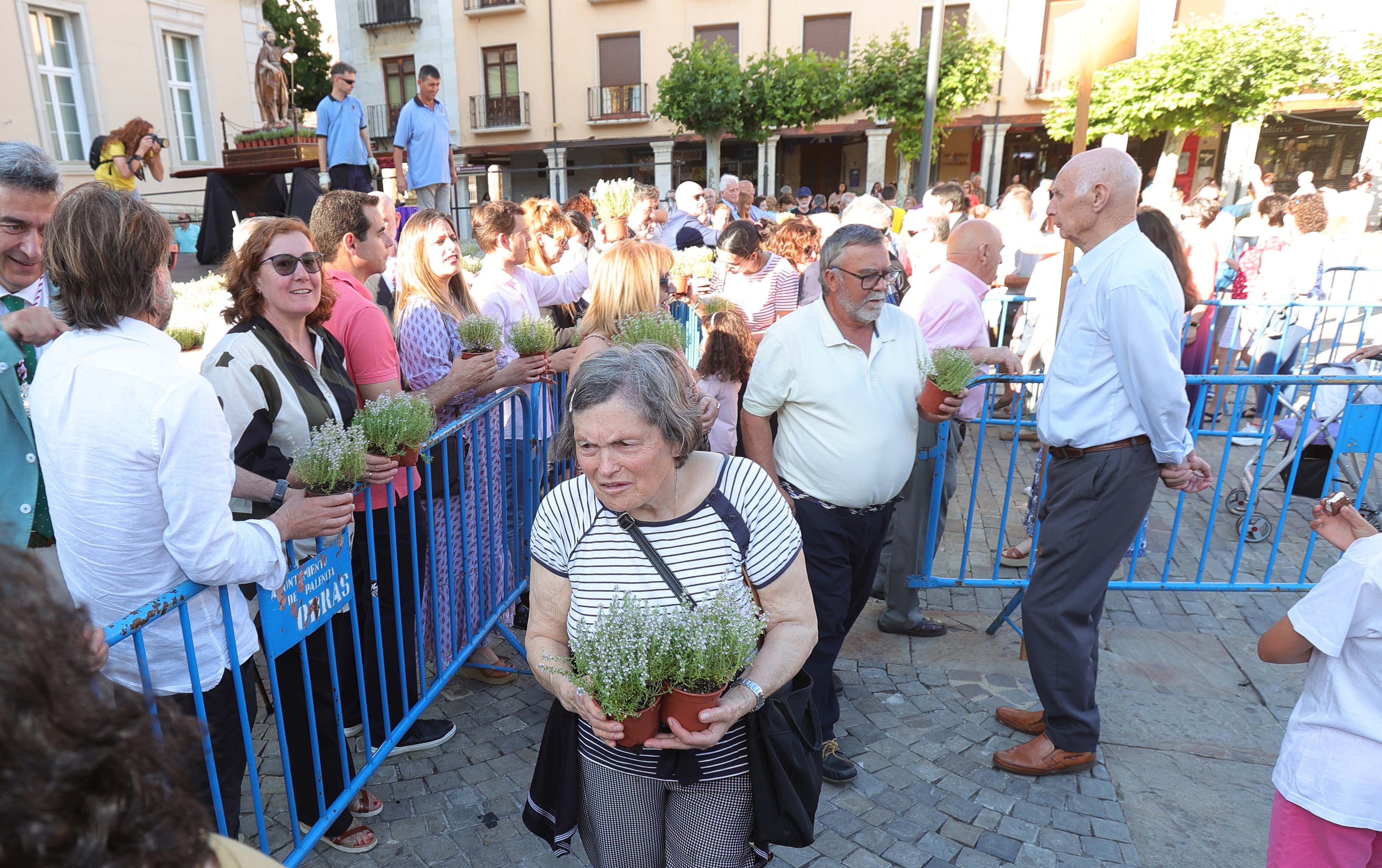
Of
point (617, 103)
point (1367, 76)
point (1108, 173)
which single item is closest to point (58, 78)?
point (1108, 173)

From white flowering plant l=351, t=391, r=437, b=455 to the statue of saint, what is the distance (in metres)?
10.8

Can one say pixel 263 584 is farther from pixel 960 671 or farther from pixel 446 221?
pixel 960 671

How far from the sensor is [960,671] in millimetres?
4289

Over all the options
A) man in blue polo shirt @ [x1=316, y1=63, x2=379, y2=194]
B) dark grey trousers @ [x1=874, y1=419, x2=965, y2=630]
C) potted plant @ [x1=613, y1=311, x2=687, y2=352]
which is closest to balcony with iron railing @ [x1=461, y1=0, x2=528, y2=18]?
man in blue polo shirt @ [x1=316, y1=63, x2=379, y2=194]

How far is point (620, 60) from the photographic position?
107ft

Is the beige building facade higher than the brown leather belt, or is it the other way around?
the beige building facade

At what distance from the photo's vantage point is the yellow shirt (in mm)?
8281

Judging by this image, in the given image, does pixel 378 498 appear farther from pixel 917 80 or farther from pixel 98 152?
pixel 917 80

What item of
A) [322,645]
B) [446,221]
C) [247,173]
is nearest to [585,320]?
[446,221]

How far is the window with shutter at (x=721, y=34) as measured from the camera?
31109 mm

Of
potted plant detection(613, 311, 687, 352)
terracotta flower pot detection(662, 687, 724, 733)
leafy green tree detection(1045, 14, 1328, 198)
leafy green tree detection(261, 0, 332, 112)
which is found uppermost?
leafy green tree detection(261, 0, 332, 112)

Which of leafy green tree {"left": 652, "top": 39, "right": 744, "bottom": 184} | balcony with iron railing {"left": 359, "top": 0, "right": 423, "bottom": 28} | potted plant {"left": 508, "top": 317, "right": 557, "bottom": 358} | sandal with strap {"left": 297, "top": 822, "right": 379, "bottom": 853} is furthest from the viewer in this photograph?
balcony with iron railing {"left": 359, "top": 0, "right": 423, "bottom": 28}

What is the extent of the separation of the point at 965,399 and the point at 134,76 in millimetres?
19577

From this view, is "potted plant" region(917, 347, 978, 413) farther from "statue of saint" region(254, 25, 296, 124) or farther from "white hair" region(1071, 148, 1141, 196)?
"statue of saint" region(254, 25, 296, 124)
